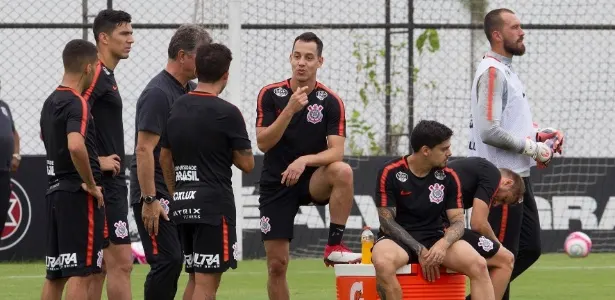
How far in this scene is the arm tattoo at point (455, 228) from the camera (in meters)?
8.68

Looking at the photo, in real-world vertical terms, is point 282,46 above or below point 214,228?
above

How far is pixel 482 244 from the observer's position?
895 cm

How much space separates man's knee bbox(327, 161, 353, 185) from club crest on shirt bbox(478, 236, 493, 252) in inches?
37.7

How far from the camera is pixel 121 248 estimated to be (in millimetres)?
8961

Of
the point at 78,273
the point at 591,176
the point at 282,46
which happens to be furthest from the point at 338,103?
the point at 591,176

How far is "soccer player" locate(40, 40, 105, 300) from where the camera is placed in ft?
26.9

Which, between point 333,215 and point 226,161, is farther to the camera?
point 333,215

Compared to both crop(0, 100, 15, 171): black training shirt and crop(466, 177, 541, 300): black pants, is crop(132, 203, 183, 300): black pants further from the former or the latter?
crop(0, 100, 15, 171): black training shirt

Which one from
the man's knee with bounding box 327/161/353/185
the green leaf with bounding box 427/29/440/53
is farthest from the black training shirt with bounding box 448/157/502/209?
the green leaf with bounding box 427/29/440/53

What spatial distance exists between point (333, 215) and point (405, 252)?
0.67 meters

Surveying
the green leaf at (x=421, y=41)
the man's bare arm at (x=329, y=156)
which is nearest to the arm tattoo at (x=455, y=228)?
the man's bare arm at (x=329, y=156)

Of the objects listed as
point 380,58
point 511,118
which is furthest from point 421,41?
point 511,118

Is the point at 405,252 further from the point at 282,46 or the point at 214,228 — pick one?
the point at 282,46

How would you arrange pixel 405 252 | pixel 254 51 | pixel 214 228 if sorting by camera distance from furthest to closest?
1. pixel 254 51
2. pixel 405 252
3. pixel 214 228
